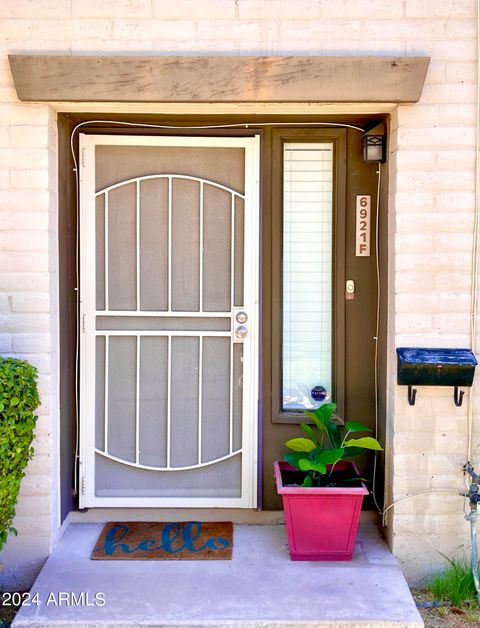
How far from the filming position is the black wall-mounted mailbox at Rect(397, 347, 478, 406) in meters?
3.35

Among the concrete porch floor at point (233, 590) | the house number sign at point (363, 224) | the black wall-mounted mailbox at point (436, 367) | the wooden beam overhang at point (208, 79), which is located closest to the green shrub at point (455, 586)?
the concrete porch floor at point (233, 590)

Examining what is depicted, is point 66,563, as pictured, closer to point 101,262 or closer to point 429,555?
point 101,262

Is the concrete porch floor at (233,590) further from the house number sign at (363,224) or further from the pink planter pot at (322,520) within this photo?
the house number sign at (363,224)

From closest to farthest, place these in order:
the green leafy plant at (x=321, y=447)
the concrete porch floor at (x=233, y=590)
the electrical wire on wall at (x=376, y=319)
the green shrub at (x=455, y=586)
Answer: the concrete porch floor at (x=233, y=590) < the green shrub at (x=455, y=586) < the green leafy plant at (x=321, y=447) < the electrical wire on wall at (x=376, y=319)

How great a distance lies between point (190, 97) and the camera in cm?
336

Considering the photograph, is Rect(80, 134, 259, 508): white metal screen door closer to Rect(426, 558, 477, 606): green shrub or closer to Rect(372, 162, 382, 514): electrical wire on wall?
Rect(372, 162, 382, 514): electrical wire on wall

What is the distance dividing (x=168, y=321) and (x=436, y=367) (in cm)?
150

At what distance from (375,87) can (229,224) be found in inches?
42.6

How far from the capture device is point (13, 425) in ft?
9.75

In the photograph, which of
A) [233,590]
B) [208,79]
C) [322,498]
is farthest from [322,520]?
[208,79]

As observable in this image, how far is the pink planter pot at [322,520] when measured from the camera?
3.36 metres

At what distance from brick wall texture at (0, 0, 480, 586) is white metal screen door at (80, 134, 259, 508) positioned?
438 millimetres

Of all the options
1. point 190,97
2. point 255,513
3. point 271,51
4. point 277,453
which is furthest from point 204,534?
point 271,51

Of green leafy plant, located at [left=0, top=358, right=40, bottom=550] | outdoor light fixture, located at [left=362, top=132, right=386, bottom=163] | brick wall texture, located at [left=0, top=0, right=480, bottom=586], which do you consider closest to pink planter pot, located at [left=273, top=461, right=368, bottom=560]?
brick wall texture, located at [left=0, top=0, right=480, bottom=586]
